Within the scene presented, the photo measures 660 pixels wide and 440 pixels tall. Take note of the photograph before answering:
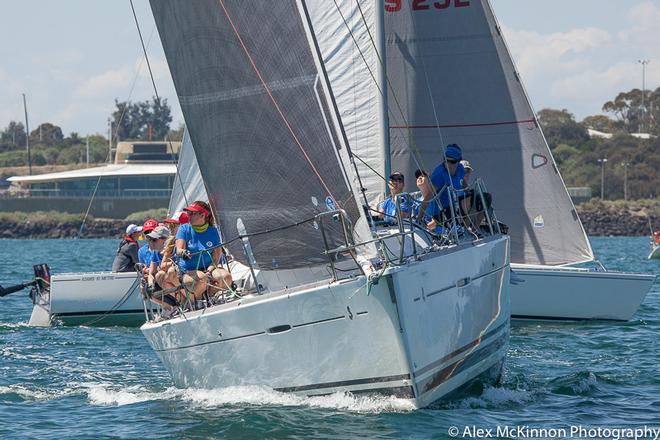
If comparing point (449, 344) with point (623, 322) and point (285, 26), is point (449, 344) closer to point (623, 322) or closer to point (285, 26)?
point (285, 26)

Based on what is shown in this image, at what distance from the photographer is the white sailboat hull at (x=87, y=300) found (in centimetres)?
1800

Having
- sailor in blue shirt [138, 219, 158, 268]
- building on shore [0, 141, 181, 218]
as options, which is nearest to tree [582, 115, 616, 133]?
building on shore [0, 141, 181, 218]

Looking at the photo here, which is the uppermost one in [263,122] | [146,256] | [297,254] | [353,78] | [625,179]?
[353,78]

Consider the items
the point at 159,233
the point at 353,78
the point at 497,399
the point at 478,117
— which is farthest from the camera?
the point at 478,117

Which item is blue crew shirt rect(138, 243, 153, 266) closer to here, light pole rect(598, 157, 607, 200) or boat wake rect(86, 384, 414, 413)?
boat wake rect(86, 384, 414, 413)

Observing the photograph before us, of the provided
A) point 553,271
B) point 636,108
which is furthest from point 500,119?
point 636,108

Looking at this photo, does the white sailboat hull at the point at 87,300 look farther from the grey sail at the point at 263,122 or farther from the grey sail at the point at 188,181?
the grey sail at the point at 263,122

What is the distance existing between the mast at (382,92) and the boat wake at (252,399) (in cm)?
463

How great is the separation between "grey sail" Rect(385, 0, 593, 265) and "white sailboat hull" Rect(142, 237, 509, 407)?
6.38m

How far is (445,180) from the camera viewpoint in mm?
11656

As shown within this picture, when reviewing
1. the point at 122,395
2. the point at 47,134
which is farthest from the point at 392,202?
the point at 47,134

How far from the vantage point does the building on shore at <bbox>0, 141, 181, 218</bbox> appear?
8856cm

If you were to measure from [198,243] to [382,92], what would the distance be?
4537mm

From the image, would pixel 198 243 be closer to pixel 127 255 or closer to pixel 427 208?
pixel 427 208
